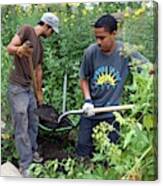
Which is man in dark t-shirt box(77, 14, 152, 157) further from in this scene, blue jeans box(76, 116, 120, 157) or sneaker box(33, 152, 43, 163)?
sneaker box(33, 152, 43, 163)

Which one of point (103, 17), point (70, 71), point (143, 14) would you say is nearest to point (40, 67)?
point (70, 71)

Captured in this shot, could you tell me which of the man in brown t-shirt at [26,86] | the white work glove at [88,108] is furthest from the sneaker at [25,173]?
the white work glove at [88,108]

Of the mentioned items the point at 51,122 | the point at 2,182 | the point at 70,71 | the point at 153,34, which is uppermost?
the point at 153,34

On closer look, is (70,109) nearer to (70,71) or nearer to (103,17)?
(70,71)

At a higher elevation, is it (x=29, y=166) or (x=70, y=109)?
(x=70, y=109)

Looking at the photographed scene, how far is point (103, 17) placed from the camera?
195 cm

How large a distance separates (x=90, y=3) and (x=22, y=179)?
66cm

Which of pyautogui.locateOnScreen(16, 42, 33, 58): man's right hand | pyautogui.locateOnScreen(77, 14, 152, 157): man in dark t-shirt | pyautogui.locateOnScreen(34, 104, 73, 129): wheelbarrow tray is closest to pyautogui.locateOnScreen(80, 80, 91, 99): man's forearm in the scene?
pyautogui.locateOnScreen(77, 14, 152, 157): man in dark t-shirt

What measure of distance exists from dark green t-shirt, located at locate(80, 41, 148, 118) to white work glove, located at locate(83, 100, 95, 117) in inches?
0.6

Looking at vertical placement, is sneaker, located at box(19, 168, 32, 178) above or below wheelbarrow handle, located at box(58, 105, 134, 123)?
below

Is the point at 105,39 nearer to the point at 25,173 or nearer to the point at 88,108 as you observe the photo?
the point at 88,108

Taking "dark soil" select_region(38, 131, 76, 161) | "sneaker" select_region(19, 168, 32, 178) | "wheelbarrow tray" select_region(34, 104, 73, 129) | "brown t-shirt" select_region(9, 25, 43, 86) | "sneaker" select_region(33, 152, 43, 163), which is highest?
"brown t-shirt" select_region(9, 25, 43, 86)

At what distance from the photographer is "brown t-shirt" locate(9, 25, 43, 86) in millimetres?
2006

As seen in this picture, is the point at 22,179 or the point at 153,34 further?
the point at 22,179
